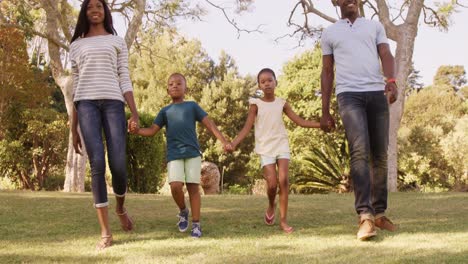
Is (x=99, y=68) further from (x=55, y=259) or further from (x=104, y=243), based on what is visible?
(x=55, y=259)

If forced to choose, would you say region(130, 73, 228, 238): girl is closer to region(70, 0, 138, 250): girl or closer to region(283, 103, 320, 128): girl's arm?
region(70, 0, 138, 250): girl

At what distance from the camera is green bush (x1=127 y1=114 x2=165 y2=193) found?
14.4 meters

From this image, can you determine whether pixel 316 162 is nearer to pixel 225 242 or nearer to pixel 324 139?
pixel 324 139

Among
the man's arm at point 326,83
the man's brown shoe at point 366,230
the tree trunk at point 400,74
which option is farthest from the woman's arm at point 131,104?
the tree trunk at point 400,74

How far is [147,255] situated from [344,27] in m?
2.51

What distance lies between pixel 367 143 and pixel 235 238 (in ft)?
4.34

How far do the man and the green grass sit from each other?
415mm

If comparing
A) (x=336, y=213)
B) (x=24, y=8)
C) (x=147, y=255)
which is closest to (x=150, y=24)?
(x=24, y=8)

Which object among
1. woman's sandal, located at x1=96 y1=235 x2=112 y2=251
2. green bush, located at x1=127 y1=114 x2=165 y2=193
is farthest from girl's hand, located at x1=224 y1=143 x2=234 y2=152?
green bush, located at x1=127 y1=114 x2=165 y2=193

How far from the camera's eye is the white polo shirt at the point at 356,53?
463cm

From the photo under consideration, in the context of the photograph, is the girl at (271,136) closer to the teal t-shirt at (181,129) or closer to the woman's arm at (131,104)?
the teal t-shirt at (181,129)

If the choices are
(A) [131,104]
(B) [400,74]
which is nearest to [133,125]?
(A) [131,104]

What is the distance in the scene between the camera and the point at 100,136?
4414 millimetres

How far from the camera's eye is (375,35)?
477 cm
